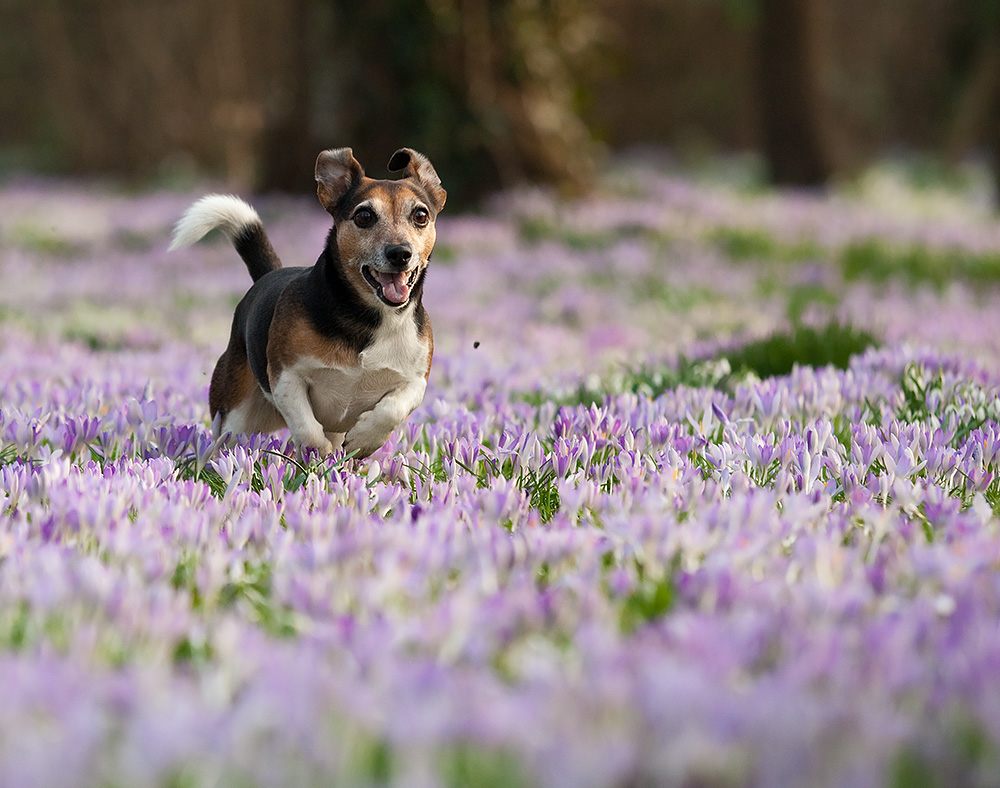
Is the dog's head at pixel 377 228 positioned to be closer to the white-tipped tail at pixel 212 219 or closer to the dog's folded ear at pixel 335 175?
the dog's folded ear at pixel 335 175

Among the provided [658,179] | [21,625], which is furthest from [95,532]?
[658,179]

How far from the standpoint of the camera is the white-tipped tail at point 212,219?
4.71 metres

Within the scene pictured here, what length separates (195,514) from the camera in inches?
124

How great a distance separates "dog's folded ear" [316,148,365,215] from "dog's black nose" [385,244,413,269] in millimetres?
489

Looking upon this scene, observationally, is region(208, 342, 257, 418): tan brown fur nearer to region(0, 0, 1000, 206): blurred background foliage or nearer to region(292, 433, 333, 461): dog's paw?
region(292, 433, 333, 461): dog's paw

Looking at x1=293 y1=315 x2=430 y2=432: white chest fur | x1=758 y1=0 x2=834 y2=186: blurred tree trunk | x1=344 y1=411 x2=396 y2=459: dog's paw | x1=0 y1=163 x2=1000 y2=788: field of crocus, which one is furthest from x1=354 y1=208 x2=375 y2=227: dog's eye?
x1=758 y1=0 x2=834 y2=186: blurred tree trunk

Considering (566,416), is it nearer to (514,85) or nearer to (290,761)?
(290,761)

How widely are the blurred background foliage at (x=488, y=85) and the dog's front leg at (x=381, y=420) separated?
9254mm

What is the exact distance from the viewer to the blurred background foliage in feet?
44.1

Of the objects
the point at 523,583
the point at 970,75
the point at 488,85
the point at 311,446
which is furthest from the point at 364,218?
the point at 970,75

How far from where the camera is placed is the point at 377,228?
4.25m

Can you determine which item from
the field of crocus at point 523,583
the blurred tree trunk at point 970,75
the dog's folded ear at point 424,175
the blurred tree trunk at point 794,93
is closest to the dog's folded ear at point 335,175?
the dog's folded ear at point 424,175

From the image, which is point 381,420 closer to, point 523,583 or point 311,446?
point 311,446

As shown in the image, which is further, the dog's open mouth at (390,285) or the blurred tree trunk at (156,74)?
the blurred tree trunk at (156,74)
